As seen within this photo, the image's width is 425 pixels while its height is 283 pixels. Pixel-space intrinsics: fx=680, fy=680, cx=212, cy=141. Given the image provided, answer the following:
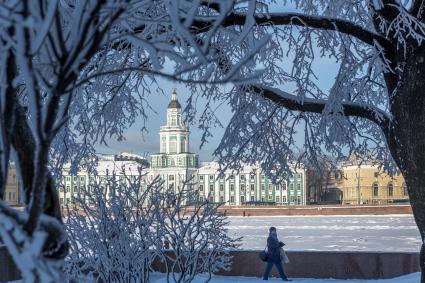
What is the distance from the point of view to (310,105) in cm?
802

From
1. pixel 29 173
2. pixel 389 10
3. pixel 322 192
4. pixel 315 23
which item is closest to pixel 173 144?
pixel 322 192

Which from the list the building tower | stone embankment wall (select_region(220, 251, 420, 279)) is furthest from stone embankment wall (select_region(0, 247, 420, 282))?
the building tower

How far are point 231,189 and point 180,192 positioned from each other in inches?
3064

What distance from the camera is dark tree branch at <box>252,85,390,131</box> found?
7.70 m

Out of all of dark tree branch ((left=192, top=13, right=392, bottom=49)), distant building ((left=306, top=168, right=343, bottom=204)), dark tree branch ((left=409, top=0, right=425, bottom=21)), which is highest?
dark tree branch ((left=409, top=0, right=425, bottom=21))

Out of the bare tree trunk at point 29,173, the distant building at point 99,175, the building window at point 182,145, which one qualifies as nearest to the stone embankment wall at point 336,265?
the distant building at point 99,175

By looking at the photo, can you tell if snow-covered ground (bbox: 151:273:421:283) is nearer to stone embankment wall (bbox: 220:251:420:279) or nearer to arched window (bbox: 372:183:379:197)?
stone embankment wall (bbox: 220:251:420:279)

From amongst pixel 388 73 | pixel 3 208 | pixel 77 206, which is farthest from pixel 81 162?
pixel 3 208

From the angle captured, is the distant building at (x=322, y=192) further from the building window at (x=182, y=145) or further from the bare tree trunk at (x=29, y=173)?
the bare tree trunk at (x=29, y=173)

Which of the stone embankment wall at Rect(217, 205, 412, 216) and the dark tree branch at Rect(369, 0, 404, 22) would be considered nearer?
the dark tree branch at Rect(369, 0, 404, 22)

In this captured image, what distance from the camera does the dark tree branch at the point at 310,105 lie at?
770 cm

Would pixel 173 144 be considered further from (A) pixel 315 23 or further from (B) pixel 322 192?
(A) pixel 315 23

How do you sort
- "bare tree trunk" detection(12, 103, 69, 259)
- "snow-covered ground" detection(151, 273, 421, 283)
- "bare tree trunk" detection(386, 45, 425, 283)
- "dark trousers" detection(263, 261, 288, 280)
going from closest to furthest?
"bare tree trunk" detection(12, 103, 69, 259)
"bare tree trunk" detection(386, 45, 425, 283)
"snow-covered ground" detection(151, 273, 421, 283)
"dark trousers" detection(263, 261, 288, 280)

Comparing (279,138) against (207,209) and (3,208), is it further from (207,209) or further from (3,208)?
(3,208)
